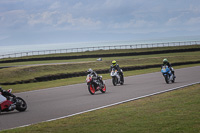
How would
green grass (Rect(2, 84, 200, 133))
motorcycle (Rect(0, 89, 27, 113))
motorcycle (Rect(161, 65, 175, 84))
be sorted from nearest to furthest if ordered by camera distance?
1. green grass (Rect(2, 84, 200, 133))
2. motorcycle (Rect(0, 89, 27, 113))
3. motorcycle (Rect(161, 65, 175, 84))

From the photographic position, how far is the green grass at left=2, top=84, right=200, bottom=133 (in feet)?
27.2

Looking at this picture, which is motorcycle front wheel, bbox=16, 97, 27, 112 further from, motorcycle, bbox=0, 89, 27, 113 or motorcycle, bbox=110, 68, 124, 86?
motorcycle, bbox=110, 68, 124, 86

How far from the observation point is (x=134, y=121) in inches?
368

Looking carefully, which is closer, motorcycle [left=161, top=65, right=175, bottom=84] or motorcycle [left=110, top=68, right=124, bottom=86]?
motorcycle [left=161, top=65, right=175, bottom=84]

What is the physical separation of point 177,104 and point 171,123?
3398 millimetres

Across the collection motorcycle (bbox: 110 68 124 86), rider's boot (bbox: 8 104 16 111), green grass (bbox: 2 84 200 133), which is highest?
motorcycle (bbox: 110 68 124 86)

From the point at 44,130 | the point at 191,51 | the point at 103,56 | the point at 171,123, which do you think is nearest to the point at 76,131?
the point at 44,130

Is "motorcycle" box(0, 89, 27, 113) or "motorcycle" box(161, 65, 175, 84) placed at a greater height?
"motorcycle" box(161, 65, 175, 84)

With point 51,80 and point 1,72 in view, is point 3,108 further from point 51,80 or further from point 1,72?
point 1,72

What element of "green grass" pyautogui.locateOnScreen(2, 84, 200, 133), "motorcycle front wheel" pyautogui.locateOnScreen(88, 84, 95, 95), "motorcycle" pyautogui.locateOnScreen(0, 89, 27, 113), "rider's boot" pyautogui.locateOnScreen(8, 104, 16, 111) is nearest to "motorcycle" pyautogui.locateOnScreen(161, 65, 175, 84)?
"motorcycle front wheel" pyautogui.locateOnScreen(88, 84, 95, 95)

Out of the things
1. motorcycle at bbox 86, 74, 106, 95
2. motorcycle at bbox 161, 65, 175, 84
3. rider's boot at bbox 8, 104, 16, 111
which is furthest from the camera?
motorcycle at bbox 161, 65, 175, 84

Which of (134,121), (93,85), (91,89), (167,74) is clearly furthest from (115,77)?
(134,121)

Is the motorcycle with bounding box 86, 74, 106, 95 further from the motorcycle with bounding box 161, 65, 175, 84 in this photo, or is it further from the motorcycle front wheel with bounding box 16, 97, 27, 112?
the motorcycle front wheel with bounding box 16, 97, 27, 112

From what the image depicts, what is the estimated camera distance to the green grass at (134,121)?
27.2 feet
